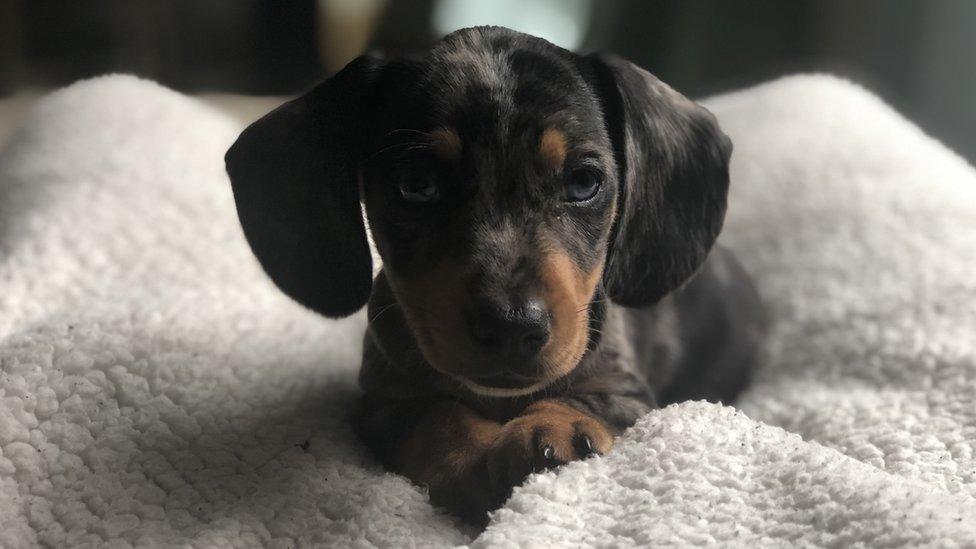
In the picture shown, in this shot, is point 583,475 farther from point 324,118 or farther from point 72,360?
point 72,360

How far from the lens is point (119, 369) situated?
1941mm

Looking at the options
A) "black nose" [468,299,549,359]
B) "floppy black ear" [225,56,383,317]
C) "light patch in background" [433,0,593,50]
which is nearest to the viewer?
"black nose" [468,299,549,359]

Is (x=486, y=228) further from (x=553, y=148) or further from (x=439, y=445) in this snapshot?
(x=439, y=445)

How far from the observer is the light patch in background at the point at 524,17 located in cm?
176

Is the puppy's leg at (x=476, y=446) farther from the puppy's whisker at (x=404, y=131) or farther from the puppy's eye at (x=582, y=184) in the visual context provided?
the puppy's whisker at (x=404, y=131)

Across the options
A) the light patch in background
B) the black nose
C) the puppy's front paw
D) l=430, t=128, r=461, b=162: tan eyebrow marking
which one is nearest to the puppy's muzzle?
the black nose

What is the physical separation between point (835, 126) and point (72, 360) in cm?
223

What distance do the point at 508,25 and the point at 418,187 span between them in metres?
0.38

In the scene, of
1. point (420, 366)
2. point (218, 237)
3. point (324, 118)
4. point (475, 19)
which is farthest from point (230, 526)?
point (218, 237)

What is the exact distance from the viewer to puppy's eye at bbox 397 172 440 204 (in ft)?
5.05

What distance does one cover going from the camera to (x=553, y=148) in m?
1.54

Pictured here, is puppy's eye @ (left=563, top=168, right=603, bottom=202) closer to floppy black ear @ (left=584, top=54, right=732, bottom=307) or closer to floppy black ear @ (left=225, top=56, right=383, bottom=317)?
floppy black ear @ (left=584, top=54, right=732, bottom=307)

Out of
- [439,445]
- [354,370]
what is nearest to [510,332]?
[439,445]

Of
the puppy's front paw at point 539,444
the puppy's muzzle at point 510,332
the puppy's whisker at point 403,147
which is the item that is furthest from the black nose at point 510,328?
the puppy's whisker at point 403,147
